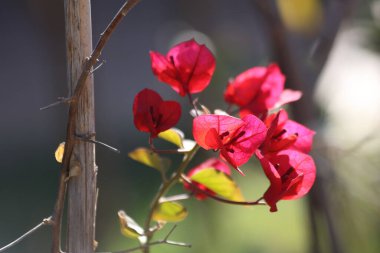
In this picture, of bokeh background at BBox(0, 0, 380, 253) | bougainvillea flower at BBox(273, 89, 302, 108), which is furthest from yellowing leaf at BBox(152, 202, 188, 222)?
bokeh background at BBox(0, 0, 380, 253)

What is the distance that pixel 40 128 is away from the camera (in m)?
3.40

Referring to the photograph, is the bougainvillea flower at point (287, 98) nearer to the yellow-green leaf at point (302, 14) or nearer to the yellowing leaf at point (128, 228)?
the yellowing leaf at point (128, 228)

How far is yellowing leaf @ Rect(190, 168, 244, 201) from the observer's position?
51 centimetres

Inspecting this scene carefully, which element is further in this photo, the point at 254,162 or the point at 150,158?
the point at 254,162

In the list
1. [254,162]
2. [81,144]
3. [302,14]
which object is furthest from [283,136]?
[254,162]

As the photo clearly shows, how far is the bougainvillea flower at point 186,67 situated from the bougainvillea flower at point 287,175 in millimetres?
78

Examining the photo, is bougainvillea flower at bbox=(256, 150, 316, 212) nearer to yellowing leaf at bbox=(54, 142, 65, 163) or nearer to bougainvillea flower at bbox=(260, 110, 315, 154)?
bougainvillea flower at bbox=(260, 110, 315, 154)

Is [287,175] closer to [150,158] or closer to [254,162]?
[150,158]

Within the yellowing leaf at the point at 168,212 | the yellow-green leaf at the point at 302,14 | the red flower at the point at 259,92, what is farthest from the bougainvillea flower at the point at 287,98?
the yellow-green leaf at the point at 302,14

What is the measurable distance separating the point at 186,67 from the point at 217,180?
92 millimetres

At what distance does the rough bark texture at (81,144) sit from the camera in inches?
16.5

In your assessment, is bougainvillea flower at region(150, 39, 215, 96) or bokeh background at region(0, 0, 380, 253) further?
bokeh background at region(0, 0, 380, 253)

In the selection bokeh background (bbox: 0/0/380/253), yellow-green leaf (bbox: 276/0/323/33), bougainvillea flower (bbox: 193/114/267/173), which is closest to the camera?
bougainvillea flower (bbox: 193/114/267/173)

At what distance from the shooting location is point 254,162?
6.44 feet
